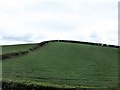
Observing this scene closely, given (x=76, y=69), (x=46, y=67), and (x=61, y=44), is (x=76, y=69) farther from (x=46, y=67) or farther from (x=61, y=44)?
Result: (x=61, y=44)

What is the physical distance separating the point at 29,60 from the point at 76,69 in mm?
7951

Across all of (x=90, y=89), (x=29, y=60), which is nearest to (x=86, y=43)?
(x=29, y=60)

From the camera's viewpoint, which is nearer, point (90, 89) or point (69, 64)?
point (90, 89)

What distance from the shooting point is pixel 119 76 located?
121ft

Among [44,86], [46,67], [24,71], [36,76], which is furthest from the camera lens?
[46,67]

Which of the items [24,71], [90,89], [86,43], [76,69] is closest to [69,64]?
[76,69]

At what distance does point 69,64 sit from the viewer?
1718 inches

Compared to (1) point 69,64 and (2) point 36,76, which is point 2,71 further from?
(1) point 69,64

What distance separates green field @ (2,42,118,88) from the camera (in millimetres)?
32688

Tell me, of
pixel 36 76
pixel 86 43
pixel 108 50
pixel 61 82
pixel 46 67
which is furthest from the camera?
pixel 86 43

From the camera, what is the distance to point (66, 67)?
4109cm

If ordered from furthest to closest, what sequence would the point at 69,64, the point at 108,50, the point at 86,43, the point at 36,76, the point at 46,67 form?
the point at 86,43
the point at 108,50
the point at 69,64
the point at 46,67
the point at 36,76

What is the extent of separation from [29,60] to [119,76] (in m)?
13.2

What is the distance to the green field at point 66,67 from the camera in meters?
32.7
